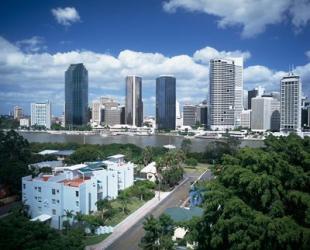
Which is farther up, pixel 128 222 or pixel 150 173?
pixel 150 173

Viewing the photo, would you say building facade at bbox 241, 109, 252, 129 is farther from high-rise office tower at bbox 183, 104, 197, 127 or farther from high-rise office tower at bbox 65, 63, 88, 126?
high-rise office tower at bbox 65, 63, 88, 126

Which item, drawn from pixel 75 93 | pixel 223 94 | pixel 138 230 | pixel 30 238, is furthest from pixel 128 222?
pixel 75 93

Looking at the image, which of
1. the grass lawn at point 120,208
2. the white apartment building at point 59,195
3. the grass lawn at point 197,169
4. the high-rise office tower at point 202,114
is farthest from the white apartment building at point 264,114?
the white apartment building at point 59,195

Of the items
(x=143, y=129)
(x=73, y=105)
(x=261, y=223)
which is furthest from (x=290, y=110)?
(x=261, y=223)

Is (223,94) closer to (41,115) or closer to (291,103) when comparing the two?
(291,103)

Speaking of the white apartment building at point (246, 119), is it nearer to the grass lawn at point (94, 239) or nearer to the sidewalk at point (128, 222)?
the sidewalk at point (128, 222)

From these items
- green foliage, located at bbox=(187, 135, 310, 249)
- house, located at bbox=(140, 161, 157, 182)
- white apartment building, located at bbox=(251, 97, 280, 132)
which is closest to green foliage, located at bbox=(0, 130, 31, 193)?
house, located at bbox=(140, 161, 157, 182)

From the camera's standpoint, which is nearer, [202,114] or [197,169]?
[197,169]
